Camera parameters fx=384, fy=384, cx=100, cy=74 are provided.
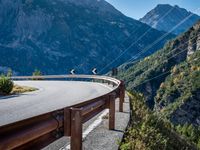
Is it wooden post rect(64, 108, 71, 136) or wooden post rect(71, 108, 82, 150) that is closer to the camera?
wooden post rect(64, 108, 71, 136)

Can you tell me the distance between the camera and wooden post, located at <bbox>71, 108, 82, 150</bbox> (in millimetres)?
5164

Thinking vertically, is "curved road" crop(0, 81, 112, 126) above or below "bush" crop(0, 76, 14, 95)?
below

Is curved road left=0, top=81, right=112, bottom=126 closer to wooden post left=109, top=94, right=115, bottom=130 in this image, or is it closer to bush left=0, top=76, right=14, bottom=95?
bush left=0, top=76, right=14, bottom=95

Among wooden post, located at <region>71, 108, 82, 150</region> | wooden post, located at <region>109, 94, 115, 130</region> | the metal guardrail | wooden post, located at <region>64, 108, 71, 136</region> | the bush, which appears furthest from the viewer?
the bush

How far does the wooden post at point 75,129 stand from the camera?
203 inches

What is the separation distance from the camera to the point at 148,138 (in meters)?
7.69

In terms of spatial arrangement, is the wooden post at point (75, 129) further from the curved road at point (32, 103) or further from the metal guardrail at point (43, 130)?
the curved road at point (32, 103)

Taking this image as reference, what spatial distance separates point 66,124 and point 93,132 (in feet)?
11.7

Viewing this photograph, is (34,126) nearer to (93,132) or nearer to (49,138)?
(49,138)

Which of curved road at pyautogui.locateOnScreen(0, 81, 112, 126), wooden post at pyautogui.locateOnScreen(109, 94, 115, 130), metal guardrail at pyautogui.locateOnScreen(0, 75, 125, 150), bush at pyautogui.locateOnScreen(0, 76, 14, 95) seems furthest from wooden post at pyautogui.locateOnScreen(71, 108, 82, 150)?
bush at pyautogui.locateOnScreen(0, 76, 14, 95)

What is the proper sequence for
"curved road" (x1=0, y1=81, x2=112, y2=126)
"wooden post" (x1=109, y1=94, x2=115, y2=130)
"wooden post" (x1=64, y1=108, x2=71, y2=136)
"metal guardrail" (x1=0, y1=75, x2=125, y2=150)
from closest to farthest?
"metal guardrail" (x1=0, y1=75, x2=125, y2=150) → "wooden post" (x1=64, y1=108, x2=71, y2=136) → "wooden post" (x1=109, y1=94, x2=115, y2=130) → "curved road" (x1=0, y1=81, x2=112, y2=126)

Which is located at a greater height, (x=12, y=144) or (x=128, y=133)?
(x=12, y=144)

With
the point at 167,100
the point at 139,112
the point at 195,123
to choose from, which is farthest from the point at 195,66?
the point at 139,112

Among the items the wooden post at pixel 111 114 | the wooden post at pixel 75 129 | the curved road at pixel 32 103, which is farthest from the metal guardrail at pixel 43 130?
the curved road at pixel 32 103
